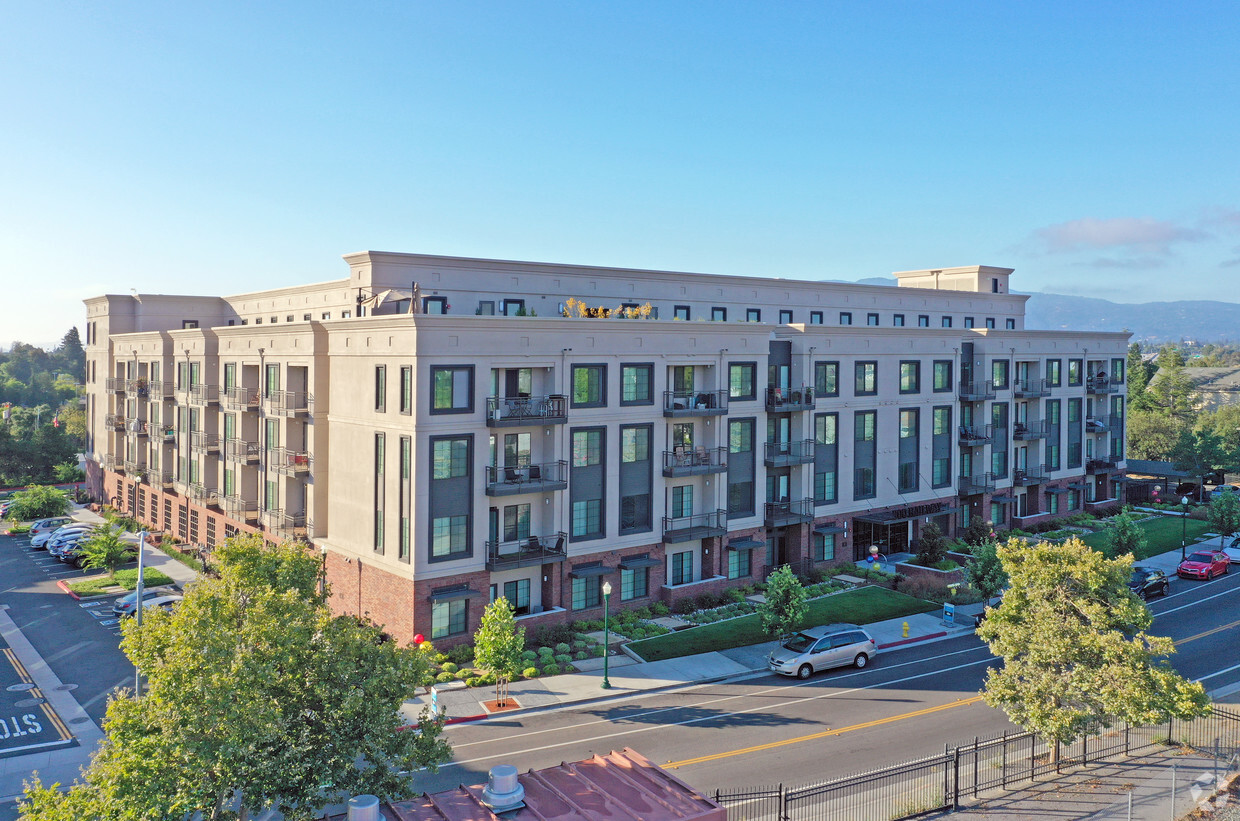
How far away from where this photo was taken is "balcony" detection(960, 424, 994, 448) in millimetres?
59438

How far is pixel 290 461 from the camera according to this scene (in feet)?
145

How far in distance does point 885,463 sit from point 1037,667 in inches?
1229

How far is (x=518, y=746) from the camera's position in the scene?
27.9 m

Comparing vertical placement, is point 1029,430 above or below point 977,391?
below

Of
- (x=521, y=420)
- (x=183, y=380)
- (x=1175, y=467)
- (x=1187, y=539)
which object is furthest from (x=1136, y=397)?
(x=183, y=380)

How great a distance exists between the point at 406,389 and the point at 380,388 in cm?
234

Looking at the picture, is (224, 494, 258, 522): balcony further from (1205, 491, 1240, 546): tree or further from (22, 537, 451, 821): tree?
(1205, 491, 1240, 546): tree

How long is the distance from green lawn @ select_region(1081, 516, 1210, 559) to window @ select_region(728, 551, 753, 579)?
2470 centimetres

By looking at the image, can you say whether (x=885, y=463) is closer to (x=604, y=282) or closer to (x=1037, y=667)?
(x=604, y=282)

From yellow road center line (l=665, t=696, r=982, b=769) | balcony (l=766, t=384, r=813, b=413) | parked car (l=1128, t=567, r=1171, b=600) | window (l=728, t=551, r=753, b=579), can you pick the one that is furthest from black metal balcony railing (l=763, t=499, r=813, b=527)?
yellow road center line (l=665, t=696, r=982, b=769)

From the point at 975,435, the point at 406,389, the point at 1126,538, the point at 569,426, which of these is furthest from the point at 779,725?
the point at 975,435

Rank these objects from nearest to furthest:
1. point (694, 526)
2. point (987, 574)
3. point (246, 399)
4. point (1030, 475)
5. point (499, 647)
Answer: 1. point (499, 647)
2. point (987, 574)
3. point (694, 526)
4. point (246, 399)
5. point (1030, 475)

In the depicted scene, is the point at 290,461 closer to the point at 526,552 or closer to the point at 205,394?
the point at 205,394

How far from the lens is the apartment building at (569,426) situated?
122ft
